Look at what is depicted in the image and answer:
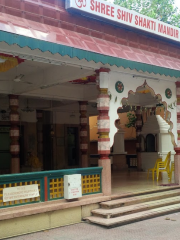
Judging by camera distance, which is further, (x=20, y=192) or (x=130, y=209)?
(x=130, y=209)

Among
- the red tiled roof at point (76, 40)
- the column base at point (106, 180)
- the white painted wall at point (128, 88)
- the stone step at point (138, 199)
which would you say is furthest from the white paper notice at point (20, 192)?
the red tiled roof at point (76, 40)

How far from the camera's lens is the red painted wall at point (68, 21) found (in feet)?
22.3

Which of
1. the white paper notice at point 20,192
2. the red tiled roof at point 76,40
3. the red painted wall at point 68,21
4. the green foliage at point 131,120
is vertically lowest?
the white paper notice at point 20,192

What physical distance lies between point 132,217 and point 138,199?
932 millimetres

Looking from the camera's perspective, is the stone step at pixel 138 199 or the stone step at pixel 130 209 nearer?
the stone step at pixel 130 209

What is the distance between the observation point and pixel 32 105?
502 inches

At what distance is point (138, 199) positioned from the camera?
25.1 feet

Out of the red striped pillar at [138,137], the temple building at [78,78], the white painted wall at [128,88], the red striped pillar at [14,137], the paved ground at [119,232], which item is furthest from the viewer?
the red striped pillar at [138,137]

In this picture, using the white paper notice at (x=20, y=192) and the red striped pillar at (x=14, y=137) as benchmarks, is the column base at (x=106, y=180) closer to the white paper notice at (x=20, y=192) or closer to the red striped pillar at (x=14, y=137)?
the white paper notice at (x=20, y=192)

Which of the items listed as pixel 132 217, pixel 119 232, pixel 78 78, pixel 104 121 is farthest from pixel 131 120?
pixel 119 232

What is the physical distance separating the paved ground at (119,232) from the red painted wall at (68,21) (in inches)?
177

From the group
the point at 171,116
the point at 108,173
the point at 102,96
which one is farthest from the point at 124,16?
the point at 108,173

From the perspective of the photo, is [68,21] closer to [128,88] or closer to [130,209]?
[128,88]

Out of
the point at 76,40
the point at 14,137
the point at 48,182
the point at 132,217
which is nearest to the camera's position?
Result: the point at 48,182
